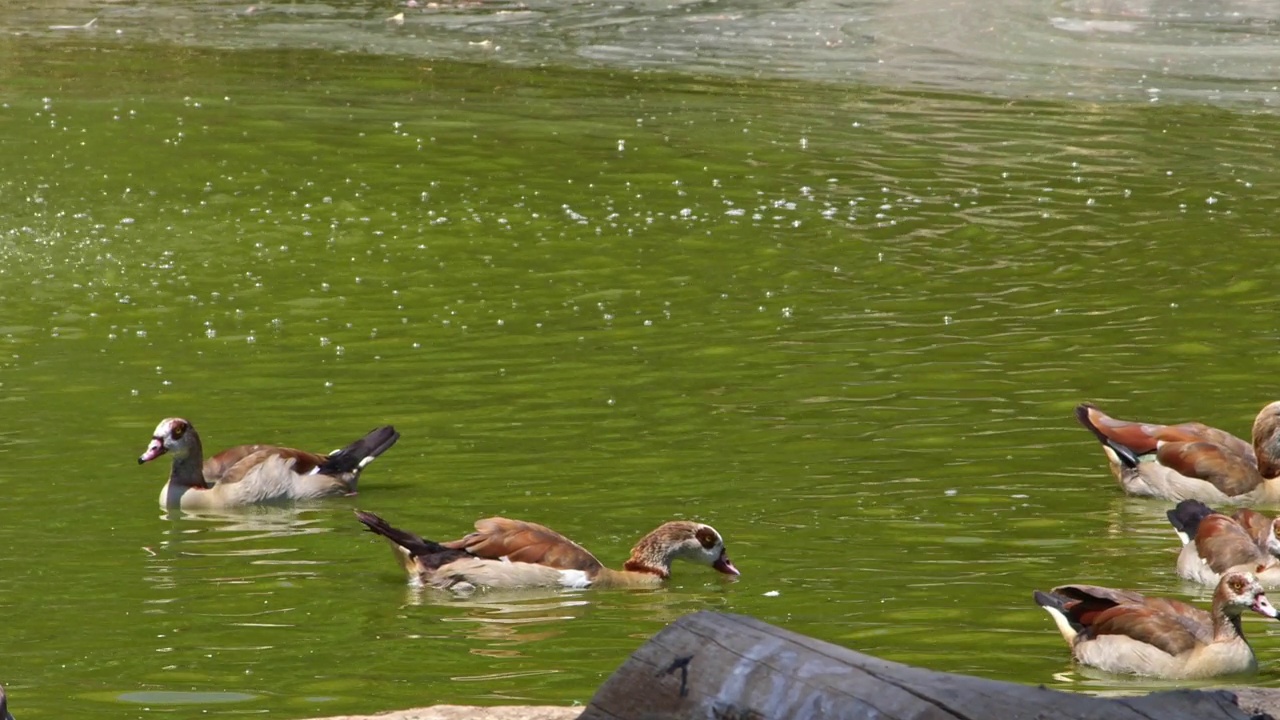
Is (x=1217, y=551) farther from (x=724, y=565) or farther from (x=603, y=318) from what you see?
(x=603, y=318)

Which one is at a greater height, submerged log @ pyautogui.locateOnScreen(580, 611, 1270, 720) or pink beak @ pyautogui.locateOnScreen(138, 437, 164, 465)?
submerged log @ pyautogui.locateOnScreen(580, 611, 1270, 720)

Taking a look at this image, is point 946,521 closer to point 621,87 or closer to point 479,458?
point 479,458

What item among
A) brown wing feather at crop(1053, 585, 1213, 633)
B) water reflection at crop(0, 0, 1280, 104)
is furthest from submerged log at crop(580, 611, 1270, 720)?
water reflection at crop(0, 0, 1280, 104)

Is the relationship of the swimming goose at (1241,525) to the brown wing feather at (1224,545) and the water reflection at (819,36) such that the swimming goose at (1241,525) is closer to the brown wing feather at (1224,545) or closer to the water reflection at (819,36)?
the brown wing feather at (1224,545)

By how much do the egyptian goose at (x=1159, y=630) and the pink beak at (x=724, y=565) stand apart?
196 cm

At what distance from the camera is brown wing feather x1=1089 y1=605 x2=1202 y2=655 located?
10195mm

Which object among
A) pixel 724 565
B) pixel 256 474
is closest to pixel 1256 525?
pixel 724 565

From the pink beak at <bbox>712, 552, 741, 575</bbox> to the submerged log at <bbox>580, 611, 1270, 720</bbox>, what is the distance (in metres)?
4.96

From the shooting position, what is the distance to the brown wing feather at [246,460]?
14070 millimetres

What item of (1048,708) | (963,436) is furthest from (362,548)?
(1048,708)

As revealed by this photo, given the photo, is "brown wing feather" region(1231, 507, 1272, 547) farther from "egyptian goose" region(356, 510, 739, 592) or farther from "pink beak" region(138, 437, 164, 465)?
"pink beak" region(138, 437, 164, 465)

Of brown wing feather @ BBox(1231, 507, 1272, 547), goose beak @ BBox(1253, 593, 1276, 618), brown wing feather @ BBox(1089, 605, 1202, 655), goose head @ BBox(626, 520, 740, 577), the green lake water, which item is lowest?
the green lake water

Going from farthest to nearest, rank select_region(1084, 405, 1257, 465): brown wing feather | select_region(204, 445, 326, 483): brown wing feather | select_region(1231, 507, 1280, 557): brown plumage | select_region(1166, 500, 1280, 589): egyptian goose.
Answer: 1. select_region(204, 445, 326, 483): brown wing feather
2. select_region(1084, 405, 1257, 465): brown wing feather
3. select_region(1231, 507, 1280, 557): brown plumage
4. select_region(1166, 500, 1280, 589): egyptian goose

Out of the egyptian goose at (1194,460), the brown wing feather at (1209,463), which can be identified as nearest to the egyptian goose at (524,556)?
the egyptian goose at (1194,460)
